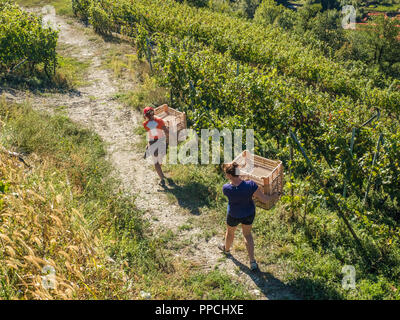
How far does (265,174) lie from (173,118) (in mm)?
3765

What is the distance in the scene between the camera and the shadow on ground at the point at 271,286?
5066 mm

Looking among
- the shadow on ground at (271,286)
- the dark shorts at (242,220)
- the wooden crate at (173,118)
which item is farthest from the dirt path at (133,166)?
the wooden crate at (173,118)

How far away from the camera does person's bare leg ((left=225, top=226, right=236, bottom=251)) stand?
548 centimetres

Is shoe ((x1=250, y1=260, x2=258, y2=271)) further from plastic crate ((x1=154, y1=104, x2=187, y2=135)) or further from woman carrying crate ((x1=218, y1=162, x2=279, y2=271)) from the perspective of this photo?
plastic crate ((x1=154, y1=104, x2=187, y2=135))

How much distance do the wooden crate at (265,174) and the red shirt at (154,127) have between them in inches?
76.6

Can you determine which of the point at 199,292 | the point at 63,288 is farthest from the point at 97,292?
the point at 199,292

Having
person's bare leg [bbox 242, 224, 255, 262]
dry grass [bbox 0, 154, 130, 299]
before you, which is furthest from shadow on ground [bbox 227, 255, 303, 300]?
dry grass [bbox 0, 154, 130, 299]

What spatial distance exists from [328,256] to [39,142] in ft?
22.5

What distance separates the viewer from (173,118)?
9.49 meters

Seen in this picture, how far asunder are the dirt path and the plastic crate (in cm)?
101

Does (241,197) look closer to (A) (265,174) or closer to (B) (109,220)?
(A) (265,174)

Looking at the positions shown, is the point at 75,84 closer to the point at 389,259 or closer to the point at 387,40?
the point at 389,259

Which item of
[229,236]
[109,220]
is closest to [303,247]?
[229,236]

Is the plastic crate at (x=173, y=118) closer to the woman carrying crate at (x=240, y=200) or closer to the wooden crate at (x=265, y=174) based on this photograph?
the wooden crate at (x=265, y=174)
